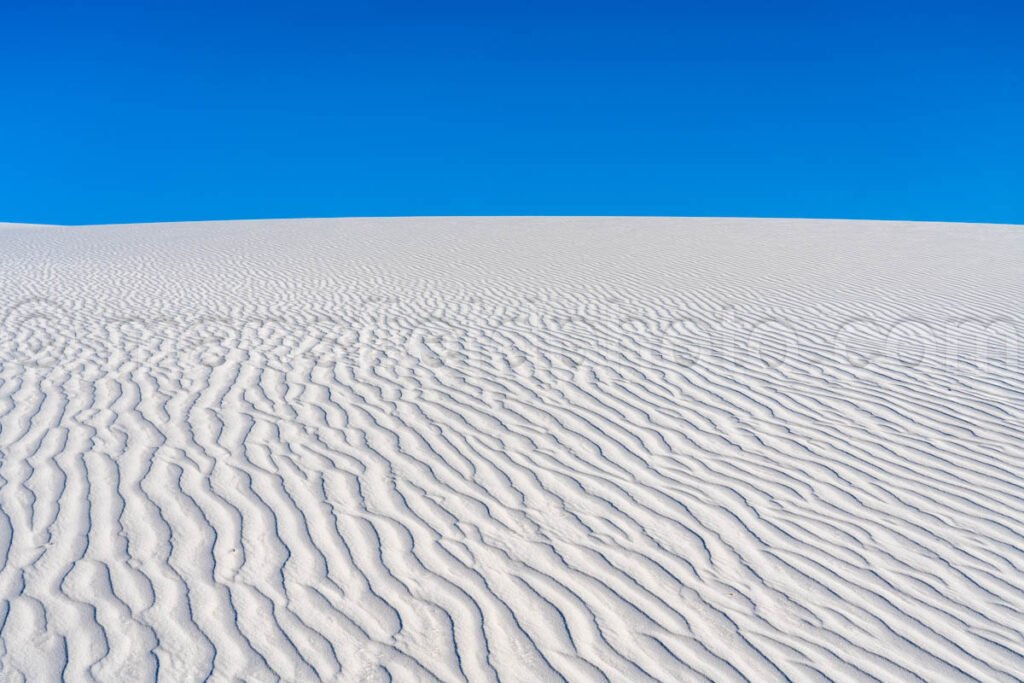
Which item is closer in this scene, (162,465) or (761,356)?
(162,465)

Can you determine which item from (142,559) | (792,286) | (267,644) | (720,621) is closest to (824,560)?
(720,621)

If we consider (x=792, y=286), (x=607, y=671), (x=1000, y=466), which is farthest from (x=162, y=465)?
(x=792, y=286)

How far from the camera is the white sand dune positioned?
A: 3.52m

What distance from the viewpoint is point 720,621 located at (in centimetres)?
372

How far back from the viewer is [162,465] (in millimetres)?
5324

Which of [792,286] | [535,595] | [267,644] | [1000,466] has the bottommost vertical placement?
[267,644]

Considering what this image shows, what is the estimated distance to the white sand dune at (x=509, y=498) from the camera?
3520 millimetres

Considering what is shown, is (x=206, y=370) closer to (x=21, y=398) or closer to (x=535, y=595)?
(x=21, y=398)

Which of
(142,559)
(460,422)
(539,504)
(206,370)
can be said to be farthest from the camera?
(206,370)

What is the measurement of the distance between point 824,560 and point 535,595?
5.07 feet

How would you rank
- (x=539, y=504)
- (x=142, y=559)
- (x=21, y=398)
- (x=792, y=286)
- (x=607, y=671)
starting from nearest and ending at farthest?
(x=607, y=671), (x=142, y=559), (x=539, y=504), (x=21, y=398), (x=792, y=286)

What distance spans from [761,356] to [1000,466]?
131 inches

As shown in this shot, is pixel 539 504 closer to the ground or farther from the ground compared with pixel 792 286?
closer to the ground

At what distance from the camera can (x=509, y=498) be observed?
16.3 feet
